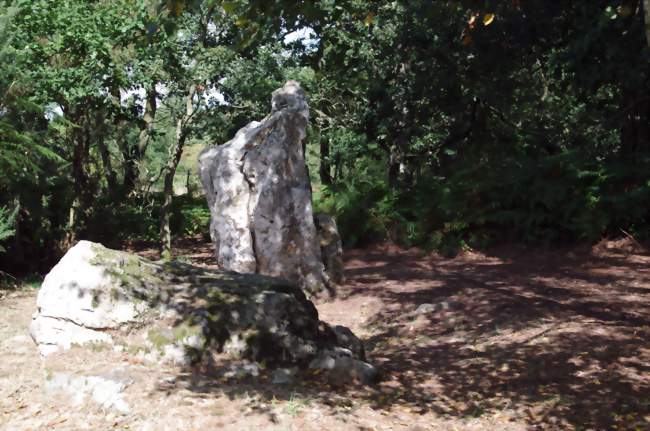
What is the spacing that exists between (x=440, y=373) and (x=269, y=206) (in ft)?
13.2

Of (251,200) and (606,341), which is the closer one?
(606,341)

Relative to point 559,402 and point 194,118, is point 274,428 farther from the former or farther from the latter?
point 194,118

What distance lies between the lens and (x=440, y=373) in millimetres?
5742

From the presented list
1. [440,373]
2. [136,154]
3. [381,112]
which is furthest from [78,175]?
[440,373]

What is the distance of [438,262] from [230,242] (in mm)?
4166

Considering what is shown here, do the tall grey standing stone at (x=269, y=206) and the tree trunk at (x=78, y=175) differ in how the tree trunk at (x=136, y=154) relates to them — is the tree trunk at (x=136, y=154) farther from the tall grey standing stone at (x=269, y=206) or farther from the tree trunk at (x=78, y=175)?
the tall grey standing stone at (x=269, y=206)

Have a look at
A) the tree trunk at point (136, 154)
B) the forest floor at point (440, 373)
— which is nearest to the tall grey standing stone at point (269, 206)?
the forest floor at point (440, 373)

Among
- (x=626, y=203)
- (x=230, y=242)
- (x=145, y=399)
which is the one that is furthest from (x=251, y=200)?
(x=626, y=203)

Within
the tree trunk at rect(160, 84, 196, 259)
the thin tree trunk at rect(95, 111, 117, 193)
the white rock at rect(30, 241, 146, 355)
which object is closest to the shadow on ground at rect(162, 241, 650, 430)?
the white rock at rect(30, 241, 146, 355)

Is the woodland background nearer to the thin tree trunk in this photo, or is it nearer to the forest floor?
the thin tree trunk

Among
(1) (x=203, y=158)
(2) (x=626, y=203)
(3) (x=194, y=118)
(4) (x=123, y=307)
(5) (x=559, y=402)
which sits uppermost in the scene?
(3) (x=194, y=118)

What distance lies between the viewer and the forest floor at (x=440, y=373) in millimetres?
4332

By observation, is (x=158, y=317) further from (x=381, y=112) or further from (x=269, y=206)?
(x=381, y=112)

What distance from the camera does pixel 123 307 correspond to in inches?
204
